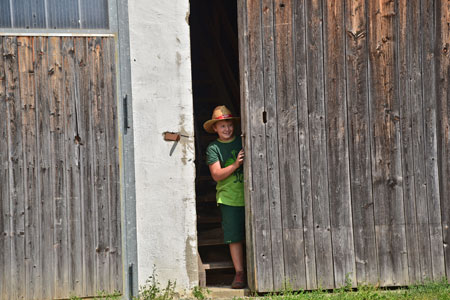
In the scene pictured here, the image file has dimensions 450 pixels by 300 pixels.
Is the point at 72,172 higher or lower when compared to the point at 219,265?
higher

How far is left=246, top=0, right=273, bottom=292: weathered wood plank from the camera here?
5.23m

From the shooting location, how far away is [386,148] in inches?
211

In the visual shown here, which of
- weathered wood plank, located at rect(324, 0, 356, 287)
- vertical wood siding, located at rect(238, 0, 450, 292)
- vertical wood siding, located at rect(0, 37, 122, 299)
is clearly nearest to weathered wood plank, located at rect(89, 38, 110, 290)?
vertical wood siding, located at rect(0, 37, 122, 299)

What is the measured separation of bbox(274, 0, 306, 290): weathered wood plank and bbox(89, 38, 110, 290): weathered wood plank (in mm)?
1524

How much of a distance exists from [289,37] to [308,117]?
0.73 metres

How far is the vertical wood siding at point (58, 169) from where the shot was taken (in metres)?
4.95

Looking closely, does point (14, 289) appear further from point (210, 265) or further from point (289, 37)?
point (289, 37)

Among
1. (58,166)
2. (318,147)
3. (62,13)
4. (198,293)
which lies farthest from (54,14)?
(198,293)

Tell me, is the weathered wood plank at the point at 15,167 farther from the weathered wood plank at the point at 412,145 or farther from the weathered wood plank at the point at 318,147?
the weathered wood plank at the point at 412,145

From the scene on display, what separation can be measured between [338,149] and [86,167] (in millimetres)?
2209

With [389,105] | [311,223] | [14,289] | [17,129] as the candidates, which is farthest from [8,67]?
[389,105]

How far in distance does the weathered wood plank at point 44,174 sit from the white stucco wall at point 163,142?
0.73m

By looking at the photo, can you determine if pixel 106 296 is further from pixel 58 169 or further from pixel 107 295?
pixel 58 169

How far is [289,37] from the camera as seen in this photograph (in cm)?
527
